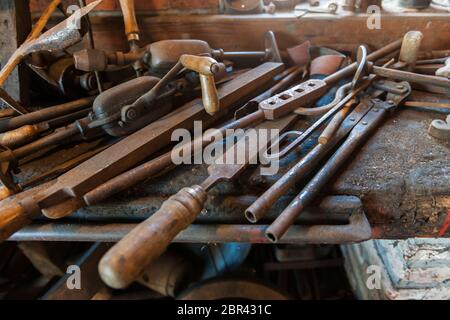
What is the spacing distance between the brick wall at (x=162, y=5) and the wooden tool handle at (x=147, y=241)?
0.88 metres

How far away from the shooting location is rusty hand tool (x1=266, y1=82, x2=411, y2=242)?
548 millimetres

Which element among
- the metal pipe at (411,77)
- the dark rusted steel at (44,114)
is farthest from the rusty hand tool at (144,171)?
the metal pipe at (411,77)

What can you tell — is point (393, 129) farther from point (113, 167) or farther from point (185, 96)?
point (113, 167)

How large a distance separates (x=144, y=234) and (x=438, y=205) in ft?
2.02

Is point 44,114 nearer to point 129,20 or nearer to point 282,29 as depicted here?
point 129,20

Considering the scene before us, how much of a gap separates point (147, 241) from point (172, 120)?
0.42 m

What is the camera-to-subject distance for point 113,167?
0.67 m

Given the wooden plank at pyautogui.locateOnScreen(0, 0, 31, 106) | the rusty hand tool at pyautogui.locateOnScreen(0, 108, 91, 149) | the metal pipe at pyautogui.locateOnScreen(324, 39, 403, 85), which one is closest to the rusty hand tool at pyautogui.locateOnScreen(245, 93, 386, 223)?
the metal pipe at pyautogui.locateOnScreen(324, 39, 403, 85)

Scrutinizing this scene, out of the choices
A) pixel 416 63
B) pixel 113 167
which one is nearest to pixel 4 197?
pixel 113 167

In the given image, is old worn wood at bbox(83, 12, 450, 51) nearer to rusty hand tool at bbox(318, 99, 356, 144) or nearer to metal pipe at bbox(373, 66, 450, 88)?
metal pipe at bbox(373, 66, 450, 88)

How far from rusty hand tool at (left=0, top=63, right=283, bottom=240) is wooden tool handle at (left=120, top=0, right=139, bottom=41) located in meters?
0.35

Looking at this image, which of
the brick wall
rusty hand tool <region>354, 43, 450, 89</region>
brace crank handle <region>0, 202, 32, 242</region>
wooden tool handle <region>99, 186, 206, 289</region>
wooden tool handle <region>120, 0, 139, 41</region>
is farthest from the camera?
the brick wall

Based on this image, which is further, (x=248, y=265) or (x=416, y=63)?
(x=248, y=265)
